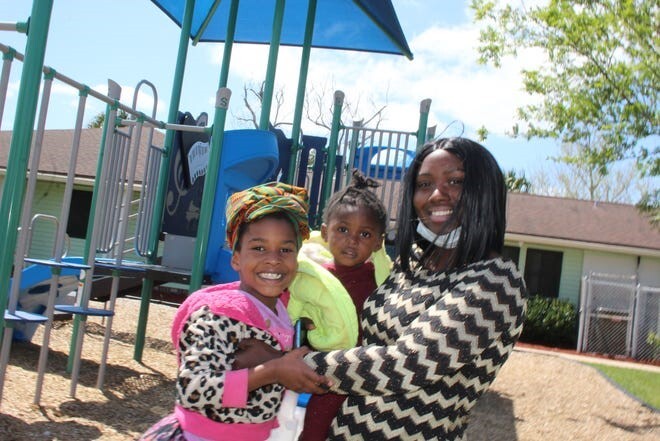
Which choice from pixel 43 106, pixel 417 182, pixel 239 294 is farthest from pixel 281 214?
pixel 43 106

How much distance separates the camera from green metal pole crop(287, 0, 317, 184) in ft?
24.1

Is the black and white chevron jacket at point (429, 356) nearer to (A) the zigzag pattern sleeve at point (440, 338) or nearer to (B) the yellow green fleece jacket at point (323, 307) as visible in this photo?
(A) the zigzag pattern sleeve at point (440, 338)

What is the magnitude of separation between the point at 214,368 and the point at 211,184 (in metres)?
3.66

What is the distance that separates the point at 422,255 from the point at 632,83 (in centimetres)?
817

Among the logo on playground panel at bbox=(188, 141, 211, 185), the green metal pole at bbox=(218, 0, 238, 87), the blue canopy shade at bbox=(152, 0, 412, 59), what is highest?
the blue canopy shade at bbox=(152, 0, 412, 59)

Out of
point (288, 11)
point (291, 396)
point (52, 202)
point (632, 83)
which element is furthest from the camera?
point (52, 202)

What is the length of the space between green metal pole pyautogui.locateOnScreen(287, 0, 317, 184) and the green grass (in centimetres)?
555

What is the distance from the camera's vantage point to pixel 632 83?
357 inches

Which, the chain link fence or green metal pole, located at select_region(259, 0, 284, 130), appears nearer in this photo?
green metal pole, located at select_region(259, 0, 284, 130)

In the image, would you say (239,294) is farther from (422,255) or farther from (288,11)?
(288,11)

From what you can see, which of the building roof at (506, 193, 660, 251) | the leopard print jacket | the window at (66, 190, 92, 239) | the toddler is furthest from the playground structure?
the building roof at (506, 193, 660, 251)

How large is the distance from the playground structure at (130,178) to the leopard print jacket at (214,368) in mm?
2428

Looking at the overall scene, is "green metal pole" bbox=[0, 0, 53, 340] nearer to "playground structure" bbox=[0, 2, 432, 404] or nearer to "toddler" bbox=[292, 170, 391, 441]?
"playground structure" bbox=[0, 2, 432, 404]

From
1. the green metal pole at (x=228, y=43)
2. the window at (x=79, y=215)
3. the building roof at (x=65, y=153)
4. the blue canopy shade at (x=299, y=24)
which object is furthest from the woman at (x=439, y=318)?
the window at (x=79, y=215)
